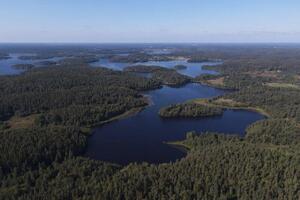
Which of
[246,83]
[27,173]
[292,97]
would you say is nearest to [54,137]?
[27,173]

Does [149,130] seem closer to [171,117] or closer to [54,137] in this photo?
[171,117]

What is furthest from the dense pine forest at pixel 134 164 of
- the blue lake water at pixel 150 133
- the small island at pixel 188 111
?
the blue lake water at pixel 150 133

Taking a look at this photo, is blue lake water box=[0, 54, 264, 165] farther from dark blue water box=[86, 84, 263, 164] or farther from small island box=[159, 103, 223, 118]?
small island box=[159, 103, 223, 118]

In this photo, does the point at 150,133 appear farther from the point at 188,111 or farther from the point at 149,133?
the point at 188,111

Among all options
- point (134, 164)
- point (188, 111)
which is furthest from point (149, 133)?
point (134, 164)

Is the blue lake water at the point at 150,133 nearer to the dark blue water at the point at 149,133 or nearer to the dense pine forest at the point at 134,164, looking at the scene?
the dark blue water at the point at 149,133

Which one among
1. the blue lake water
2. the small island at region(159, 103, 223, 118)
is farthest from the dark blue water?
the small island at region(159, 103, 223, 118)
